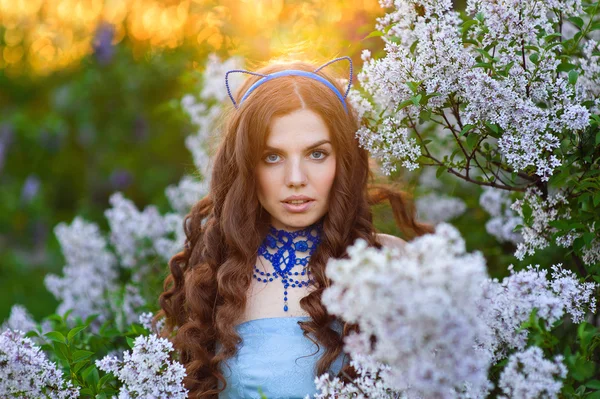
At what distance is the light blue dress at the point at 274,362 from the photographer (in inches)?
85.8

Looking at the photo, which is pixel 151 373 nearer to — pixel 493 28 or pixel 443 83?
pixel 443 83

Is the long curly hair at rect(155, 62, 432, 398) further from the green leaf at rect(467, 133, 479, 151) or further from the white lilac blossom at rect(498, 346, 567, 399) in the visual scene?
the white lilac blossom at rect(498, 346, 567, 399)

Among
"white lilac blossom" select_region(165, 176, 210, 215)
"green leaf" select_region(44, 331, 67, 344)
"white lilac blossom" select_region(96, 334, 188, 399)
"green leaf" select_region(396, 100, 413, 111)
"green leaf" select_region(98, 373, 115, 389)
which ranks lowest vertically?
"white lilac blossom" select_region(96, 334, 188, 399)

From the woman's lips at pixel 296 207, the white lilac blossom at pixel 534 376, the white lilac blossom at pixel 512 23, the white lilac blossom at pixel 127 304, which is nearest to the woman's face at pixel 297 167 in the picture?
the woman's lips at pixel 296 207

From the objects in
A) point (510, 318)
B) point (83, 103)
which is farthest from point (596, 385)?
point (83, 103)

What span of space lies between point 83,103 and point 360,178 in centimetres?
434

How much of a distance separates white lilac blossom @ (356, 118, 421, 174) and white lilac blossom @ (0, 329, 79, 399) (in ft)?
4.10

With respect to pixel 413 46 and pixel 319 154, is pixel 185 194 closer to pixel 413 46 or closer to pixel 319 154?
pixel 319 154

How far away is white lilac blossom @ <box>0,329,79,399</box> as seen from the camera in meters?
1.80

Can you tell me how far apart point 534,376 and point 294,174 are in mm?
1093

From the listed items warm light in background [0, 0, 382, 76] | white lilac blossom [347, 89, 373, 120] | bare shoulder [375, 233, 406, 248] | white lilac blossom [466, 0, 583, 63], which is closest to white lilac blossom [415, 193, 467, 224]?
warm light in background [0, 0, 382, 76]

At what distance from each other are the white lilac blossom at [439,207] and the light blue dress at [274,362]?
6.26 ft

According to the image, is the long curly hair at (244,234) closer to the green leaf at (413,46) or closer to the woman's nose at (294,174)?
the woman's nose at (294,174)

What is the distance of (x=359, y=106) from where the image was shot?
244 centimetres
